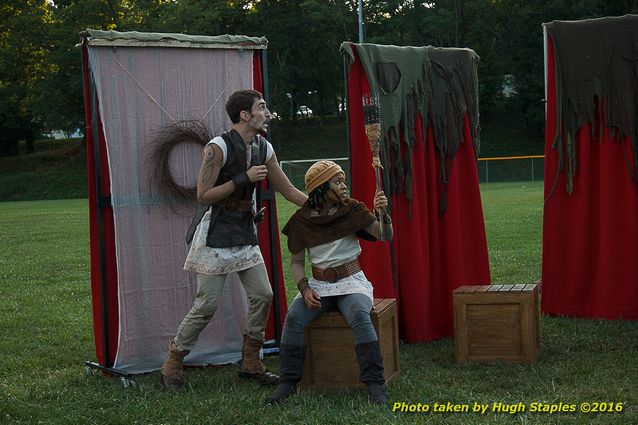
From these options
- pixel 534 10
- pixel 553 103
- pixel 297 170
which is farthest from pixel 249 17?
pixel 553 103

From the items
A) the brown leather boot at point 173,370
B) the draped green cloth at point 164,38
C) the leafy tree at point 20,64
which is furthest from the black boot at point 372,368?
the leafy tree at point 20,64

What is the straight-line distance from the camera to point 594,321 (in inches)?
303

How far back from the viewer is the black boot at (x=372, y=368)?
541 cm

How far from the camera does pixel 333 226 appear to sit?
230 inches

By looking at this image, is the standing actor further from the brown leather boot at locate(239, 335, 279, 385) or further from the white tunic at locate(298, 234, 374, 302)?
the white tunic at locate(298, 234, 374, 302)

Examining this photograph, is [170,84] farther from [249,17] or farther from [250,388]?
→ [249,17]

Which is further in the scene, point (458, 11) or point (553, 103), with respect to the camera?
point (458, 11)

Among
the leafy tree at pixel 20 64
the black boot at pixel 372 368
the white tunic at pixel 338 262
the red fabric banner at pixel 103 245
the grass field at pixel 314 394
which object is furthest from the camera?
the leafy tree at pixel 20 64

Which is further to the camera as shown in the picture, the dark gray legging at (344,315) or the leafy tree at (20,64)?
the leafy tree at (20,64)

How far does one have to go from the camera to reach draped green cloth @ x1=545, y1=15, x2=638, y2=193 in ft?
24.9

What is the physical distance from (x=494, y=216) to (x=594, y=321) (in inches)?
457

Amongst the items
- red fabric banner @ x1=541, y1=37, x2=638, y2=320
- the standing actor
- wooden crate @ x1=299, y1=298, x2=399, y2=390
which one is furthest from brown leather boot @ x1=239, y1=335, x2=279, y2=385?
red fabric banner @ x1=541, y1=37, x2=638, y2=320

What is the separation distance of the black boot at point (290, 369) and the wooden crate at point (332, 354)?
0.21 metres

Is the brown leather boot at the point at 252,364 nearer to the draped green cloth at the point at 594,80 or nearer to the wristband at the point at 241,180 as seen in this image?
the wristband at the point at 241,180
